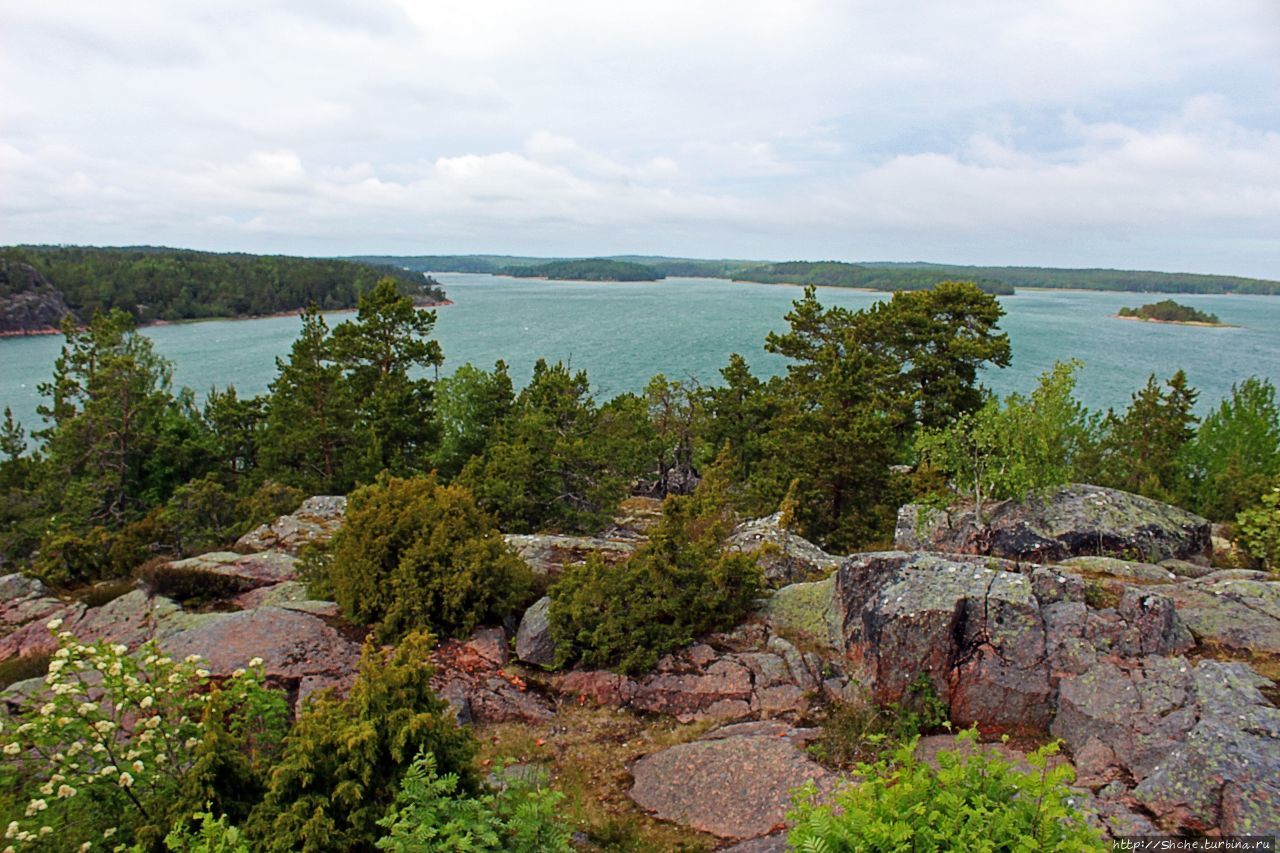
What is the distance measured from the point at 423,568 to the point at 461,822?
620 centimetres

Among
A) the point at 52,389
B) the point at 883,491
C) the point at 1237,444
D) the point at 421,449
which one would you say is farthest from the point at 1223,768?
the point at 52,389

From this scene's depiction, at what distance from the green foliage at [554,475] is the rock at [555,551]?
336cm

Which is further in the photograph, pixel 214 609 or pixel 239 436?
pixel 239 436

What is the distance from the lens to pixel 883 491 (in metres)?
18.5

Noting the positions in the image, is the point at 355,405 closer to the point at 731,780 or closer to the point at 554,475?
the point at 554,475

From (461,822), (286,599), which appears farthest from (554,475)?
(461,822)

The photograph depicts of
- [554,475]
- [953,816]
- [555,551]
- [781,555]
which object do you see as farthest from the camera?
[554,475]

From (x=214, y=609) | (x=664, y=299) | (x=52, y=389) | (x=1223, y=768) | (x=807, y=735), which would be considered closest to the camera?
(x=1223, y=768)

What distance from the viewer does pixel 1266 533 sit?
12320mm

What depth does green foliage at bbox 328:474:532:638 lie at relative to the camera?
10.0 m

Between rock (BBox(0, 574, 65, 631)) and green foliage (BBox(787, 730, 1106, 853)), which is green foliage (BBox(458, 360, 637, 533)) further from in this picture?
green foliage (BBox(787, 730, 1106, 853))

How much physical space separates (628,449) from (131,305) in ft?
330

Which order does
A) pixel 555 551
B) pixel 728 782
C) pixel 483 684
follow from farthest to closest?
pixel 555 551 → pixel 483 684 → pixel 728 782

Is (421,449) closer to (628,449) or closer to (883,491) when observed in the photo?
(628,449)
